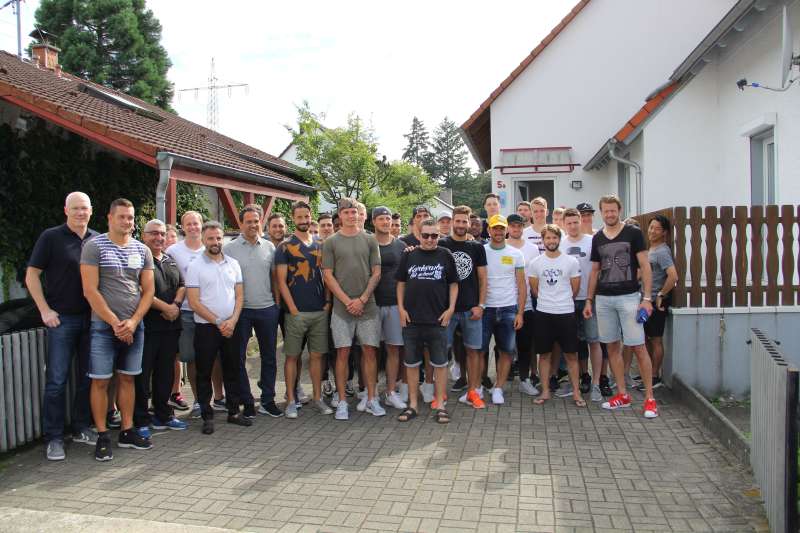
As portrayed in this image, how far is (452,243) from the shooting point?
6484 millimetres

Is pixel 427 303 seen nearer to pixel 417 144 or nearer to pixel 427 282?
pixel 427 282

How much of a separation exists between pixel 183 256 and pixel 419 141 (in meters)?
96.5

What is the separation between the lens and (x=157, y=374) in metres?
5.79

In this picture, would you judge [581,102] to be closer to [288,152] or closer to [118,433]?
[118,433]

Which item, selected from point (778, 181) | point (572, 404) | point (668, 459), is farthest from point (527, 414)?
point (778, 181)

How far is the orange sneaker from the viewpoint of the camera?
641 cm

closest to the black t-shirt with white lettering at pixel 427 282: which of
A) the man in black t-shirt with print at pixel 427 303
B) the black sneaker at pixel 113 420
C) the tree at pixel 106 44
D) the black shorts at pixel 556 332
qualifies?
the man in black t-shirt with print at pixel 427 303

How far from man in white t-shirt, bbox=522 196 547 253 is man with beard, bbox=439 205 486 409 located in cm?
126

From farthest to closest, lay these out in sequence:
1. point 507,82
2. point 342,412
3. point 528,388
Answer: point 507,82 < point 528,388 < point 342,412

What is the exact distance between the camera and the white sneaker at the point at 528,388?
6.93m

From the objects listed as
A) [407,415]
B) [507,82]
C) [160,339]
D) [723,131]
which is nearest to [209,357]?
[160,339]

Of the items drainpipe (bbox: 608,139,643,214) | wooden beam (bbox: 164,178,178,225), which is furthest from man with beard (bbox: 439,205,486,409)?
drainpipe (bbox: 608,139,643,214)

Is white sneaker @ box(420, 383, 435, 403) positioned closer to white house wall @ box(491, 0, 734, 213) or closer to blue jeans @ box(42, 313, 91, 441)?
blue jeans @ box(42, 313, 91, 441)

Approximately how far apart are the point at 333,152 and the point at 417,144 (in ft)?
229
